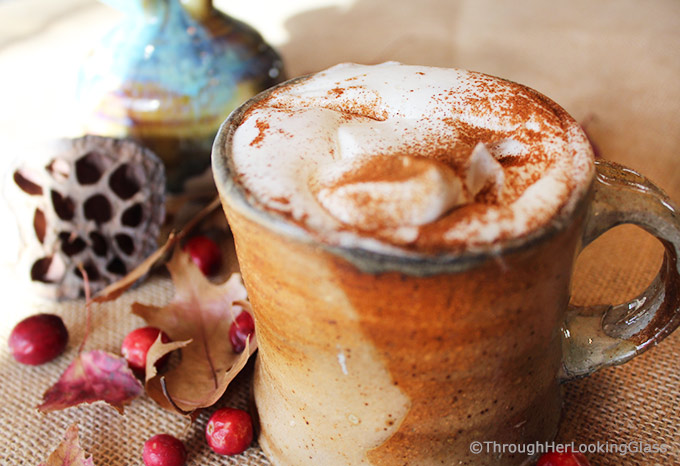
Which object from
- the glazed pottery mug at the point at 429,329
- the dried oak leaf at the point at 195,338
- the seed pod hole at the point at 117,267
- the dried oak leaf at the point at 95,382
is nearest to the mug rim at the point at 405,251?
the glazed pottery mug at the point at 429,329

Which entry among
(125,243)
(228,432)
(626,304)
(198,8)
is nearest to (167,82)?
(198,8)

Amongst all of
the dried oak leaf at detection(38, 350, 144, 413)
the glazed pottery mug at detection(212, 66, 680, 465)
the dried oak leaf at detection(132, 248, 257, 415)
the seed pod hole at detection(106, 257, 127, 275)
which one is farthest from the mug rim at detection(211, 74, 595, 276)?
the seed pod hole at detection(106, 257, 127, 275)

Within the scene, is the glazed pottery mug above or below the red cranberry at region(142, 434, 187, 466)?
above

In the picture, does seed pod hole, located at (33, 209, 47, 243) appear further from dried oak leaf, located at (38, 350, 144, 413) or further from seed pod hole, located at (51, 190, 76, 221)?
dried oak leaf, located at (38, 350, 144, 413)

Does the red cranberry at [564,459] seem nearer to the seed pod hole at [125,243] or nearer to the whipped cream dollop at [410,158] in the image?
the whipped cream dollop at [410,158]

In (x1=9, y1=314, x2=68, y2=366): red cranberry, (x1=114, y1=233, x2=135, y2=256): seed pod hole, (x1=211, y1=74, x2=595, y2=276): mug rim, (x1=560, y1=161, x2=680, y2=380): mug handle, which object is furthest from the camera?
(x1=114, y1=233, x2=135, y2=256): seed pod hole

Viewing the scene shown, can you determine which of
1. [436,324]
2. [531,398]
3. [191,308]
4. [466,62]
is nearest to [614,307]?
[531,398]

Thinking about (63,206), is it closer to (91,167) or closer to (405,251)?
(91,167)
